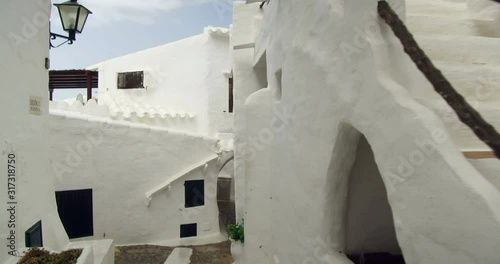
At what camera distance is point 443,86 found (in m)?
1.71

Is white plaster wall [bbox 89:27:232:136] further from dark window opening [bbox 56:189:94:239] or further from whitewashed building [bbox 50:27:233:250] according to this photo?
dark window opening [bbox 56:189:94:239]

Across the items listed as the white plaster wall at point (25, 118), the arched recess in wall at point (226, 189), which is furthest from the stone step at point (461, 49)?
the arched recess in wall at point (226, 189)

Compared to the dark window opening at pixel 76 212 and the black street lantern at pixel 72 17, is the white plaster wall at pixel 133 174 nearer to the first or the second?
the dark window opening at pixel 76 212

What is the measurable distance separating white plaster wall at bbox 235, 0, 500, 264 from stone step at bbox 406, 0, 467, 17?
0.93 m

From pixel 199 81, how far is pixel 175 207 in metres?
5.89

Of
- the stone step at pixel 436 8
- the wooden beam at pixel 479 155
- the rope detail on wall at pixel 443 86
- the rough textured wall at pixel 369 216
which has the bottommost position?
the rough textured wall at pixel 369 216

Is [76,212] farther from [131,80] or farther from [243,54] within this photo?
[131,80]

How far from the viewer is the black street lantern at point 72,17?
15.9ft

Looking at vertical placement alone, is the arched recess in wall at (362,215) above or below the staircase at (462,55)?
below

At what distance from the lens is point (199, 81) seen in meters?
13.6

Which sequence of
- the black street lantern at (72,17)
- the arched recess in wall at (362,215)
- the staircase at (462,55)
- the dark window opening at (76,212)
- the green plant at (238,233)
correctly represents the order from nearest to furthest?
the staircase at (462,55)
the arched recess in wall at (362,215)
the black street lantern at (72,17)
the green plant at (238,233)
the dark window opening at (76,212)

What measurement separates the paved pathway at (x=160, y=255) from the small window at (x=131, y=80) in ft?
23.4

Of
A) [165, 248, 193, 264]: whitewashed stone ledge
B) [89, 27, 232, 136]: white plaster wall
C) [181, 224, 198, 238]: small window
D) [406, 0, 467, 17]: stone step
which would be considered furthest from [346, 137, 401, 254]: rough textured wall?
[89, 27, 232, 136]: white plaster wall

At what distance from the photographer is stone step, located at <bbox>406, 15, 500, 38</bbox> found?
9.37 feet
